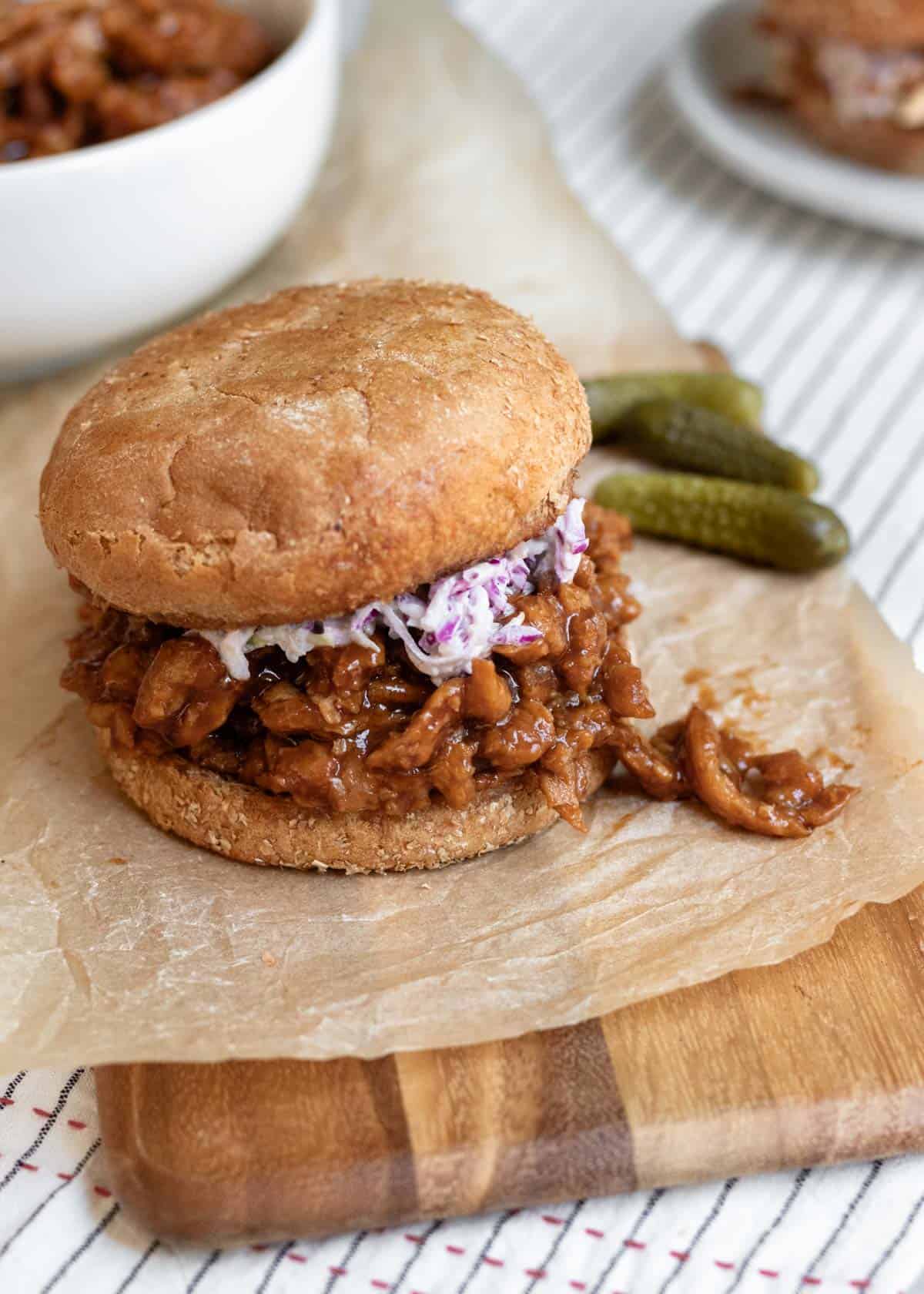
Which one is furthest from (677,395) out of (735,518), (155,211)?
(155,211)

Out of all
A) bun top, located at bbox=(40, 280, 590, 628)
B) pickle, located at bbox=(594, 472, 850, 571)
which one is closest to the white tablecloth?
pickle, located at bbox=(594, 472, 850, 571)

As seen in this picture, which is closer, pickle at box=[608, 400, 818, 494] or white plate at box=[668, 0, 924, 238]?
pickle at box=[608, 400, 818, 494]

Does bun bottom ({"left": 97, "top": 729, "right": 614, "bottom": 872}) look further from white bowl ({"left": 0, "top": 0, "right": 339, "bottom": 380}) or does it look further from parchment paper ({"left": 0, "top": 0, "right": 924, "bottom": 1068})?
white bowl ({"left": 0, "top": 0, "right": 339, "bottom": 380})

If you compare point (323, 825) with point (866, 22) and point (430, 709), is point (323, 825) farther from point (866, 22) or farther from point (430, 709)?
point (866, 22)

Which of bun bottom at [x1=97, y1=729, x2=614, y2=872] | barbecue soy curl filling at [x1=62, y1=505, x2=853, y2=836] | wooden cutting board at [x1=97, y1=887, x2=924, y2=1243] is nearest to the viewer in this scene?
wooden cutting board at [x1=97, y1=887, x2=924, y2=1243]

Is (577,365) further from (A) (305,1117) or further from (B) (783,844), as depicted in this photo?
(A) (305,1117)

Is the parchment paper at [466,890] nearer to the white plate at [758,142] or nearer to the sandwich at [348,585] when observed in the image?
the sandwich at [348,585]

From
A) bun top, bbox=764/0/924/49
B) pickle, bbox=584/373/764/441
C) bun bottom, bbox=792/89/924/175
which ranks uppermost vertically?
bun top, bbox=764/0/924/49
